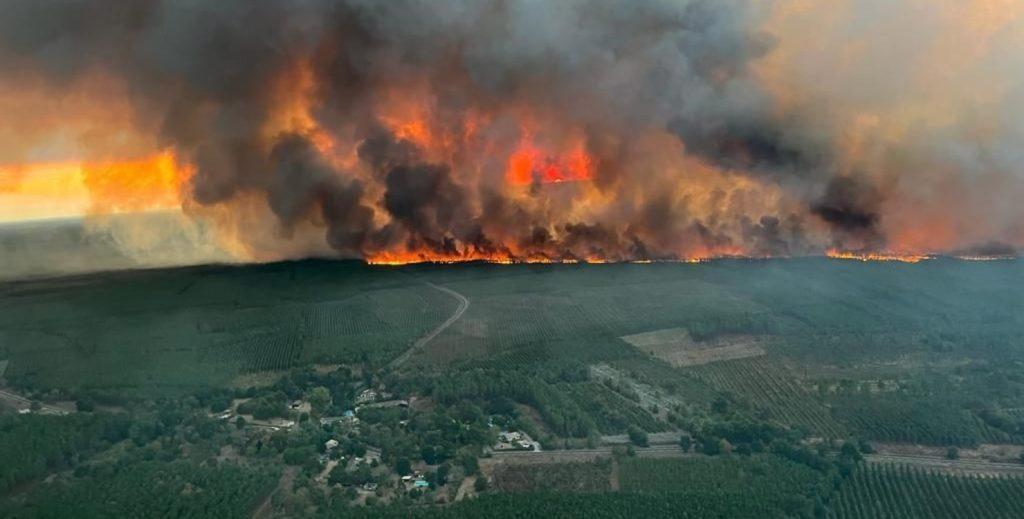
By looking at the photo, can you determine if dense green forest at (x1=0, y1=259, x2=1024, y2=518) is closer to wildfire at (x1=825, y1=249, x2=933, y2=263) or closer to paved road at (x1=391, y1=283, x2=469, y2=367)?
paved road at (x1=391, y1=283, x2=469, y2=367)

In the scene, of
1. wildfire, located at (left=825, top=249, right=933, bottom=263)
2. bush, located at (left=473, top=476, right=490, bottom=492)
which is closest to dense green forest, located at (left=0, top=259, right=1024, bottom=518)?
bush, located at (left=473, top=476, right=490, bottom=492)

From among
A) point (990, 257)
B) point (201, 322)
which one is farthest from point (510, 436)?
point (990, 257)

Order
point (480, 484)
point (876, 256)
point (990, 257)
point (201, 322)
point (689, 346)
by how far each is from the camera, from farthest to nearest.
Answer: point (876, 256)
point (990, 257)
point (201, 322)
point (689, 346)
point (480, 484)

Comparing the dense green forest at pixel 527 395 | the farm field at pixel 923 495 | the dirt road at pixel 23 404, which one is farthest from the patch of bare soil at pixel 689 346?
the dirt road at pixel 23 404

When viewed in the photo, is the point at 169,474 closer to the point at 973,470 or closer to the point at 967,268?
the point at 973,470

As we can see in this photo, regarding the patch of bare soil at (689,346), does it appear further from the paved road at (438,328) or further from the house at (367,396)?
the house at (367,396)

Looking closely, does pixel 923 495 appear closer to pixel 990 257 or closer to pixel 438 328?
pixel 438 328

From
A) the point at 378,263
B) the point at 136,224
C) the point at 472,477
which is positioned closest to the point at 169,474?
the point at 472,477

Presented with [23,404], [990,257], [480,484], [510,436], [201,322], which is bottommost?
[480,484]

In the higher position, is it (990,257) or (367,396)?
(990,257)
